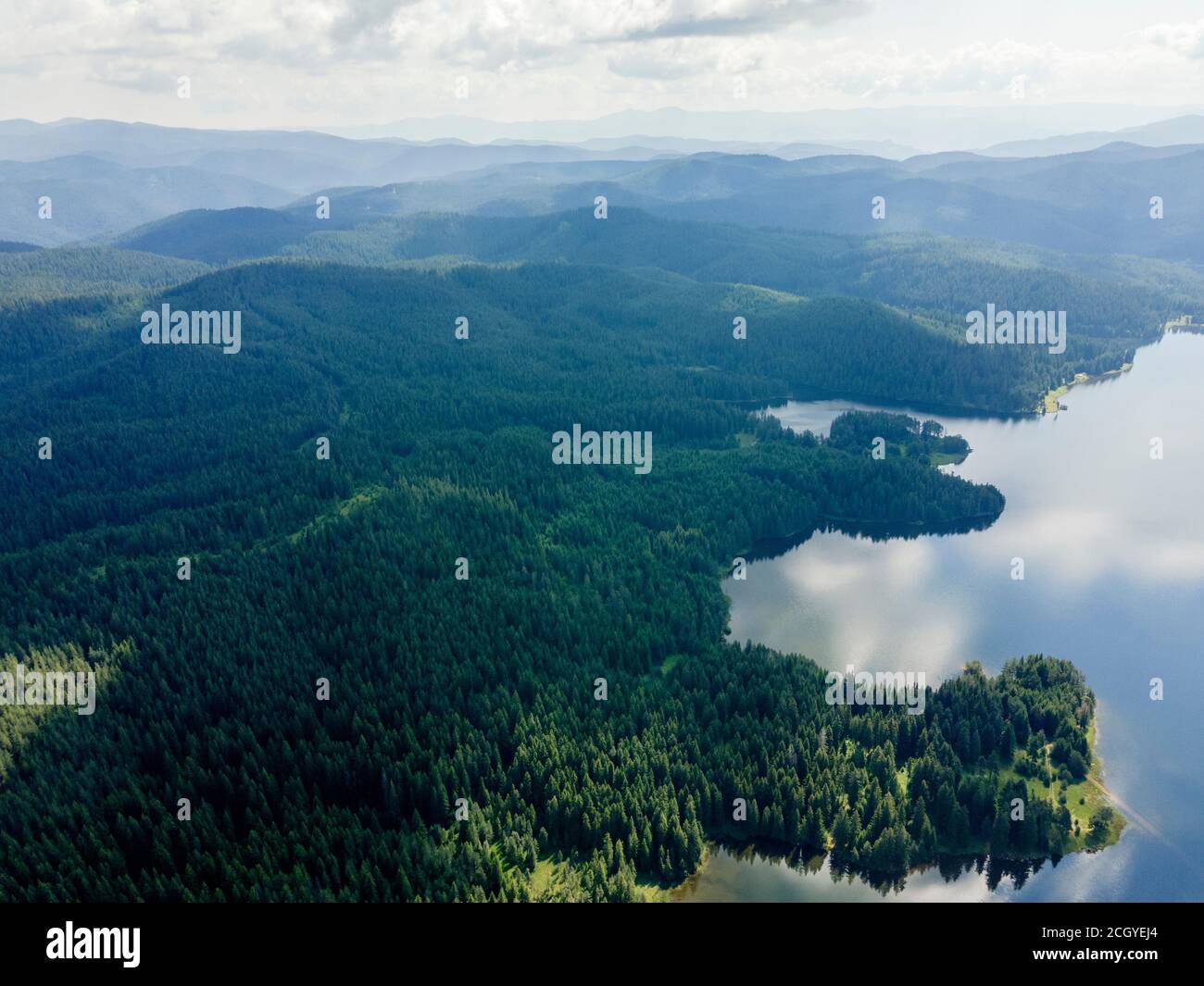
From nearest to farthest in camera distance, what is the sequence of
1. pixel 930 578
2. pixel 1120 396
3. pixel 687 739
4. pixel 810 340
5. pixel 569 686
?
pixel 687 739 < pixel 569 686 < pixel 930 578 < pixel 1120 396 < pixel 810 340

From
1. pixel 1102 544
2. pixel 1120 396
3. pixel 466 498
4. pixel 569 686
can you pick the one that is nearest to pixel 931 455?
pixel 1102 544

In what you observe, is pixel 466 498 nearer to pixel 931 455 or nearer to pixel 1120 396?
pixel 931 455

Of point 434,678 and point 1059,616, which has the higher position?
point 1059,616

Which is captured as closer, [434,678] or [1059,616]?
[434,678]

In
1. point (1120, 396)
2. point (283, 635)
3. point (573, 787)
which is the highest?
point (1120, 396)
